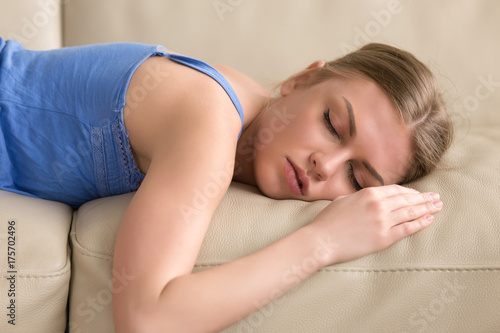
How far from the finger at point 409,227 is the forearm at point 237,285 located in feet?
0.40

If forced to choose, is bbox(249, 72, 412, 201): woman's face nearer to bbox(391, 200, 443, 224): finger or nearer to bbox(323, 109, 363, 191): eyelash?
bbox(323, 109, 363, 191): eyelash

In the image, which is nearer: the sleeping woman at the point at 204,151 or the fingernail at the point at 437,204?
the sleeping woman at the point at 204,151

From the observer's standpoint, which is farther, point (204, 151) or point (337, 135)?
point (337, 135)

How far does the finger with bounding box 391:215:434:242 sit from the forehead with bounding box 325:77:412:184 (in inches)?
6.2

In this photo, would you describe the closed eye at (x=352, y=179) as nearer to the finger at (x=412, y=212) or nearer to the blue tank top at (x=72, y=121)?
the finger at (x=412, y=212)

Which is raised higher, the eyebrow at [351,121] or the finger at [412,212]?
the eyebrow at [351,121]

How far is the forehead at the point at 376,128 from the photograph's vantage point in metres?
0.96

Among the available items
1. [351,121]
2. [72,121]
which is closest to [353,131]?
[351,121]

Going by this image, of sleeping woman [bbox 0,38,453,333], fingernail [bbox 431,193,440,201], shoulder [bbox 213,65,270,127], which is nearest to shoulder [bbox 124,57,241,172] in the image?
sleeping woman [bbox 0,38,453,333]

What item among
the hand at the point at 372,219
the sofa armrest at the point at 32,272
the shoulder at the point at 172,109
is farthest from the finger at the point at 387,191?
the sofa armrest at the point at 32,272

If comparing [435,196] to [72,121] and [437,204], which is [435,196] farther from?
[72,121]

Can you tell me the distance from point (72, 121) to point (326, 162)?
484 mm

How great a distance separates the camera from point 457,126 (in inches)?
55.7

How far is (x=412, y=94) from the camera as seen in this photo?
101 centimetres
